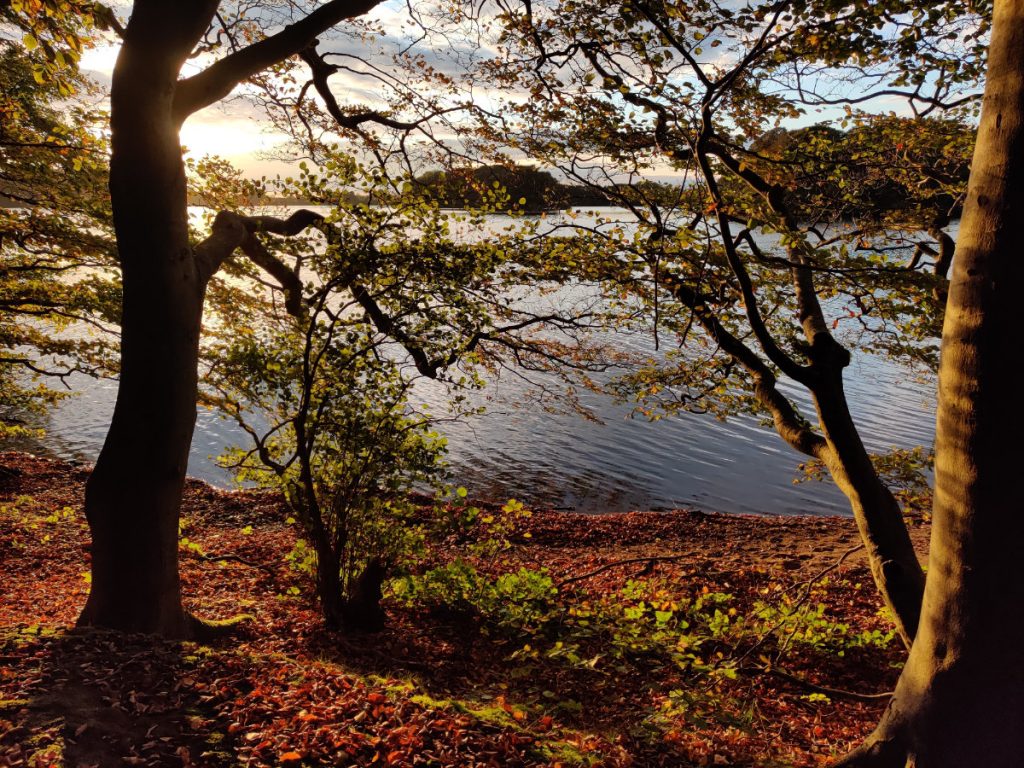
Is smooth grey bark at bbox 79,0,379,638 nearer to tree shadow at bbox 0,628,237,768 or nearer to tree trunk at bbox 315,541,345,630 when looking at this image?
tree shadow at bbox 0,628,237,768

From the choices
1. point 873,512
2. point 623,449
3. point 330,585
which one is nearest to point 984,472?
point 873,512

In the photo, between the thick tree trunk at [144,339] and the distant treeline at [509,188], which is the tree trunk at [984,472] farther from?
the thick tree trunk at [144,339]

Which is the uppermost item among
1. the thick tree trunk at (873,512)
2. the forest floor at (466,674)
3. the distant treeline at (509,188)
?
the distant treeline at (509,188)

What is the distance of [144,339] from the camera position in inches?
185

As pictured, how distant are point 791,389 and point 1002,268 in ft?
68.1

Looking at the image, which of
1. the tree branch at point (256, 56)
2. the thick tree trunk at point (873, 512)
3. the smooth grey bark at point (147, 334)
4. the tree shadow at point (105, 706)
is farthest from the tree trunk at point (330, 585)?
the thick tree trunk at point (873, 512)

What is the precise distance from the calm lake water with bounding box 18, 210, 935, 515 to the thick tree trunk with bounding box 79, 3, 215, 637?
40.4ft

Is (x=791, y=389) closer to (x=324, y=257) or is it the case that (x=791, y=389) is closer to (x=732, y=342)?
(x=732, y=342)

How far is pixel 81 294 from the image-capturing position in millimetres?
10258

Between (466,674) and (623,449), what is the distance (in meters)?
15.1

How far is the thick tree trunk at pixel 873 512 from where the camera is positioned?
4.70m

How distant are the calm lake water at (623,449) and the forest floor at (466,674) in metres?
6.37

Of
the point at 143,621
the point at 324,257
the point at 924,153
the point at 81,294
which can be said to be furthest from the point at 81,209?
the point at 924,153

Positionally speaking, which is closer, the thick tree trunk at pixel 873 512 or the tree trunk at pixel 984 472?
the tree trunk at pixel 984 472
